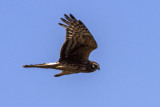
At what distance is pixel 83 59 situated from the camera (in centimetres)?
1658

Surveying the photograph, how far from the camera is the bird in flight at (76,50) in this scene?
1620 cm

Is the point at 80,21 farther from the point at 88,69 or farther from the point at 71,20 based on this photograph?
the point at 88,69

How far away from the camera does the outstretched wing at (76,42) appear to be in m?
16.2

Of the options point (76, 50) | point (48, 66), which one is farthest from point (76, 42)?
point (48, 66)

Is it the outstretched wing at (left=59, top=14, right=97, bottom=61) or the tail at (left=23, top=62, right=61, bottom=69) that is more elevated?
the outstretched wing at (left=59, top=14, right=97, bottom=61)

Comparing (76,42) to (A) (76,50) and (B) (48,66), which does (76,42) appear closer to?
(A) (76,50)

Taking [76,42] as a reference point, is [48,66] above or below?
below

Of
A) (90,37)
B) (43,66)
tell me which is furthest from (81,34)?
(43,66)

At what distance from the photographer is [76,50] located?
16.5m

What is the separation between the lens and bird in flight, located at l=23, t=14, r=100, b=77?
53.2ft

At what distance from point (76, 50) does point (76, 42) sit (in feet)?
0.99

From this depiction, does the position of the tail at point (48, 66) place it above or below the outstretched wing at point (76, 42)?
below

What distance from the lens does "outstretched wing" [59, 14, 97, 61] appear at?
637 inches

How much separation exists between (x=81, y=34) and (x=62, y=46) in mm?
752
